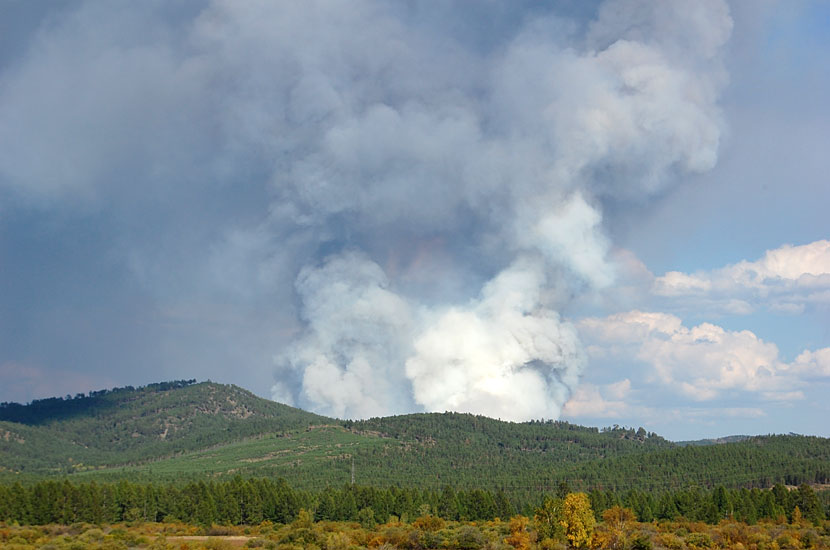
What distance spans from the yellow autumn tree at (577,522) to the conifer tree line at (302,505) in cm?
4695

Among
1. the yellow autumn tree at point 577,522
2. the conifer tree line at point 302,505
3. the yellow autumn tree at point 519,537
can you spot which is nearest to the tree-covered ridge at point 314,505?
the conifer tree line at point 302,505

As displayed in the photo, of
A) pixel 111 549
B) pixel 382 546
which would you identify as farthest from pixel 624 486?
pixel 111 549

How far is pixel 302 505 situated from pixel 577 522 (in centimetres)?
7664

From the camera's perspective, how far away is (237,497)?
451 feet

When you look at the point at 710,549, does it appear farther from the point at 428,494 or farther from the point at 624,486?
the point at 624,486

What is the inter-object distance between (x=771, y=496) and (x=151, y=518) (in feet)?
368

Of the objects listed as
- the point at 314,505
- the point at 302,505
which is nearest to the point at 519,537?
the point at 302,505

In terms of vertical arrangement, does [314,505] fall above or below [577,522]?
below

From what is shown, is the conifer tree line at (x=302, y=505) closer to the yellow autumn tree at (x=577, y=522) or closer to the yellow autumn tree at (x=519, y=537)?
the yellow autumn tree at (x=519, y=537)

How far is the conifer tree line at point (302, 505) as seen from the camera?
419 ft

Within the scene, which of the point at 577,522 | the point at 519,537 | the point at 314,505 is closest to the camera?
the point at 577,522

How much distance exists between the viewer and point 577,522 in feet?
253

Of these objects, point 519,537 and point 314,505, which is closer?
point 519,537

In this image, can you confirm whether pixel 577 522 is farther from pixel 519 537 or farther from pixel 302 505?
pixel 302 505
